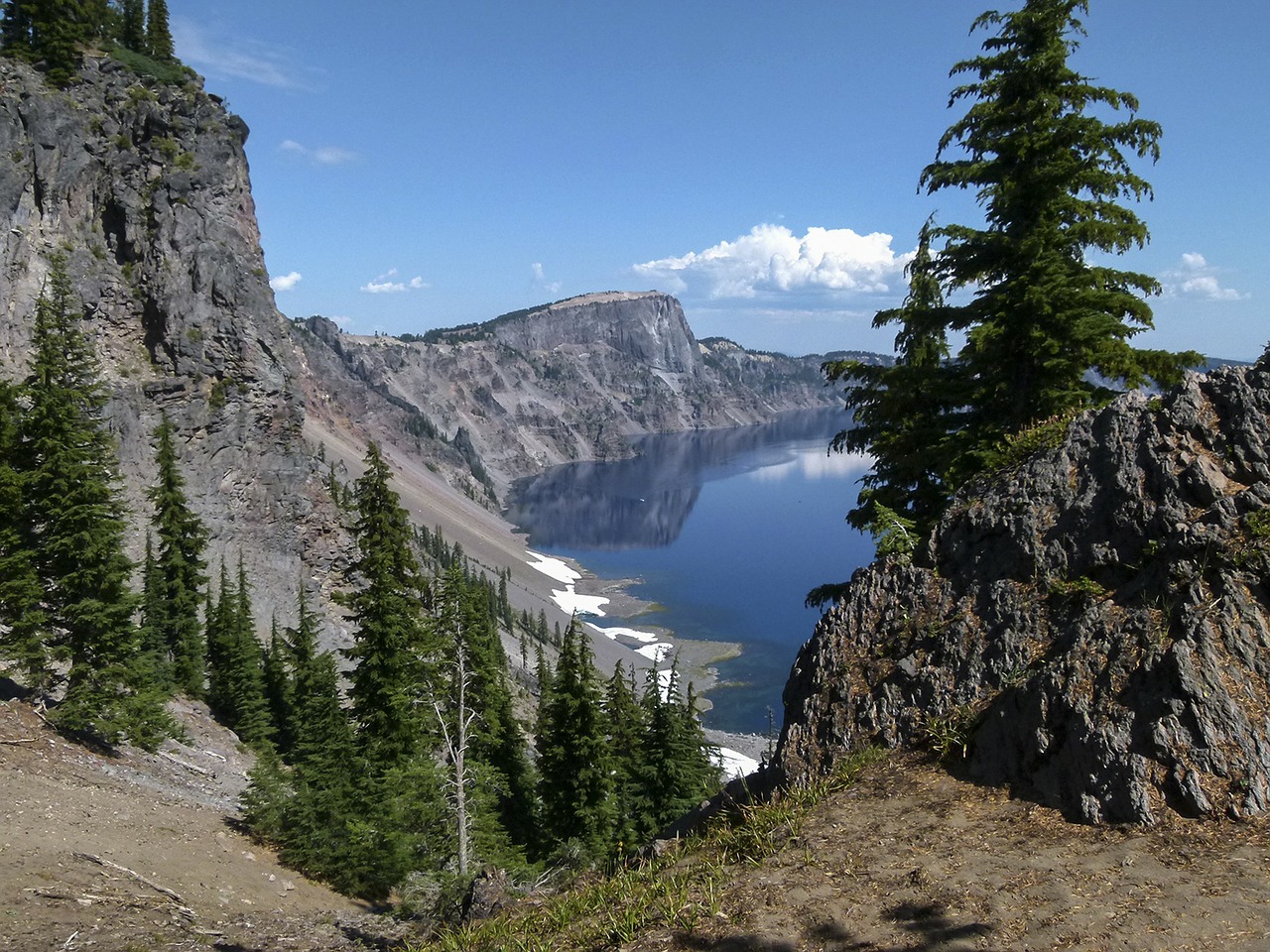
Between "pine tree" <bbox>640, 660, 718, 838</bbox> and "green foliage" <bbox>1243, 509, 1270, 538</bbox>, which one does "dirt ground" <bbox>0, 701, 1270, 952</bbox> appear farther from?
"pine tree" <bbox>640, 660, 718, 838</bbox>

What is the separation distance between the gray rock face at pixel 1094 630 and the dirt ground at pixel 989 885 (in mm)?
363

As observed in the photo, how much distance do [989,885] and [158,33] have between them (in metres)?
96.3

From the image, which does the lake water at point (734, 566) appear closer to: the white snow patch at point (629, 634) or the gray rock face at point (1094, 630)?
the white snow patch at point (629, 634)

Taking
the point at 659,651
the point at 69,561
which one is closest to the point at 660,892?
the point at 69,561

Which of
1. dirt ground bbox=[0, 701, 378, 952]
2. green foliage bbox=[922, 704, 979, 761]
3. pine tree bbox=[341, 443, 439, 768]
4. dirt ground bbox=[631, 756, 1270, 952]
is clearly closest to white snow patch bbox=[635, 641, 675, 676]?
pine tree bbox=[341, 443, 439, 768]

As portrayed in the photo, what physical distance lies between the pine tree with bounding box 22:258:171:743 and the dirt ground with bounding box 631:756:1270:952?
74.3ft

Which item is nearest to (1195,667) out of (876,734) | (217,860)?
(876,734)

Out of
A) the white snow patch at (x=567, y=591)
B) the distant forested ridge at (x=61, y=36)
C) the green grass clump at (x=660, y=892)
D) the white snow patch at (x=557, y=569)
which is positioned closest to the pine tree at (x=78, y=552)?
the green grass clump at (x=660, y=892)

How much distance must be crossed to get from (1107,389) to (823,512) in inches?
6564

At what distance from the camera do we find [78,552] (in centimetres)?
2366

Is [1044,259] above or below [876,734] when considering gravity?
above

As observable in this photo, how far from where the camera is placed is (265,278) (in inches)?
2963

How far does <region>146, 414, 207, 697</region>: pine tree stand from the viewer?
41500mm

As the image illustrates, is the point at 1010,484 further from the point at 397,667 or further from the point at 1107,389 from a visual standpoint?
→ the point at 397,667
